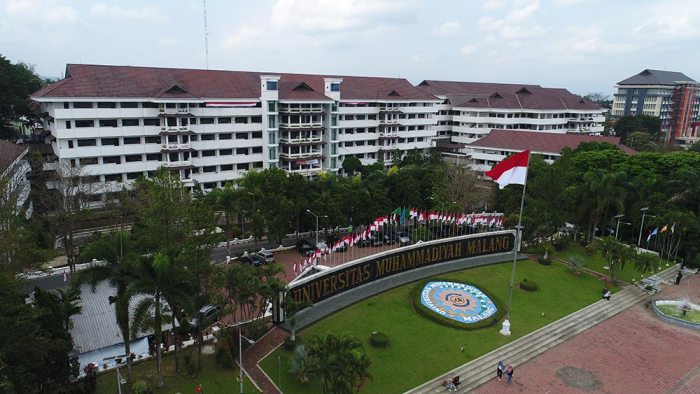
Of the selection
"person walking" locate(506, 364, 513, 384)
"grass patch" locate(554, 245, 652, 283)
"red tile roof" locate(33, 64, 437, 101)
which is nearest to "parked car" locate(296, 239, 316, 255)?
"person walking" locate(506, 364, 513, 384)

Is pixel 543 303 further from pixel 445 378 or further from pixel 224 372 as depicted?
pixel 224 372

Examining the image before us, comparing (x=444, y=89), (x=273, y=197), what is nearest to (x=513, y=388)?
(x=273, y=197)

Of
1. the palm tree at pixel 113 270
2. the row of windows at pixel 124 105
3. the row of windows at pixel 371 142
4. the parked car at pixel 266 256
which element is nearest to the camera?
the palm tree at pixel 113 270

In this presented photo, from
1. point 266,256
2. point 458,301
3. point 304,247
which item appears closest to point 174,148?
point 266,256

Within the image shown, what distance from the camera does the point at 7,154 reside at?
41531 millimetres

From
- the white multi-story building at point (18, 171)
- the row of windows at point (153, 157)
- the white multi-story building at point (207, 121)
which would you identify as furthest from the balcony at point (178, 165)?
the white multi-story building at point (18, 171)

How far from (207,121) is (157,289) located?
39.7 m

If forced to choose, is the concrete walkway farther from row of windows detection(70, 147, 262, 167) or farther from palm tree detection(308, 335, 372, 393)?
row of windows detection(70, 147, 262, 167)

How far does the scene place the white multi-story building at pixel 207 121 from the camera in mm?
49875

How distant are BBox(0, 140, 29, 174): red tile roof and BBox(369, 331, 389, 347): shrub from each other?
97.7 feet

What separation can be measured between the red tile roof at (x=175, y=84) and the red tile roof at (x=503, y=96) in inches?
1029

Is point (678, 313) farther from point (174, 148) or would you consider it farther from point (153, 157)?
point (153, 157)

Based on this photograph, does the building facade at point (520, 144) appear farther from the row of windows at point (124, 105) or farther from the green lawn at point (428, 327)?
the row of windows at point (124, 105)

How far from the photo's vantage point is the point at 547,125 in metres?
89.6
